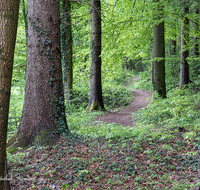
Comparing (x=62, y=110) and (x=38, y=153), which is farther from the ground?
(x=62, y=110)

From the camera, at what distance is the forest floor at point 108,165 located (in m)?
3.45

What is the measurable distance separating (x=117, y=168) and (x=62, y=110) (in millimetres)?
2536

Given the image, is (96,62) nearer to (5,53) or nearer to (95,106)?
(95,106)

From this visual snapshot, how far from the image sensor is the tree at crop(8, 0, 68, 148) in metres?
5.11

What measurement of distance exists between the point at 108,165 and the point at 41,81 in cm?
303

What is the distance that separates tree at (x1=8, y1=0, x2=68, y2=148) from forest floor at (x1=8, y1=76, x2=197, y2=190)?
1.71 feet

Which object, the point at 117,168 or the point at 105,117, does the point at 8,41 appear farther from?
the point at 105,117

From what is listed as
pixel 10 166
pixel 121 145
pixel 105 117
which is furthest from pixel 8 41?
pixel 105 117

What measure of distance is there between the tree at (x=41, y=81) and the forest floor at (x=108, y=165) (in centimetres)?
52

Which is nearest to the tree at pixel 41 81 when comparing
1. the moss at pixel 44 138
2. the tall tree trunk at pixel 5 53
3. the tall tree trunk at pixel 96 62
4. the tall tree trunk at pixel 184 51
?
the moss at pixel 44 138

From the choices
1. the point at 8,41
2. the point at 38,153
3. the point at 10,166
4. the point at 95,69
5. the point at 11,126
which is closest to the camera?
the point at 8,41

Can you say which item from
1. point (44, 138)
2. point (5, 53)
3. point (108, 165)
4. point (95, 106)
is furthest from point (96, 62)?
point (5, 53)

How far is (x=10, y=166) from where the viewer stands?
3.94 m

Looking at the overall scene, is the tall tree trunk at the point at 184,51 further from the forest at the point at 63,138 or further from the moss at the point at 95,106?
the moss at the point at 95,106
